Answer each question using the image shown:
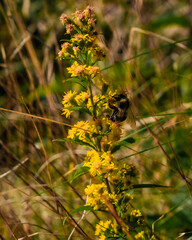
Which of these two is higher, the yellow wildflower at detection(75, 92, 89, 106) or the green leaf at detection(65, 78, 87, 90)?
the green leaf at detection(65, 78, 87, 90)

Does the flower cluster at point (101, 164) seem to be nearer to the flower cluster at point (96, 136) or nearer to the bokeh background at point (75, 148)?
the flower cluster at point (96, 136)

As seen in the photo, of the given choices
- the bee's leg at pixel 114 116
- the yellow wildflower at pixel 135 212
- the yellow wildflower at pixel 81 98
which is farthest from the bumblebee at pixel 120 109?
the yellow wildflower at pixel 135 212

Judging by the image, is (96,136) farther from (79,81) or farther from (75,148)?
(75,148)

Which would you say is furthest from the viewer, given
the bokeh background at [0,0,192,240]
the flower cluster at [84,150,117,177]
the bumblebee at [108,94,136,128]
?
the bokeh background at [0,0,192,240]

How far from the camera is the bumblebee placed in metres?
1.34

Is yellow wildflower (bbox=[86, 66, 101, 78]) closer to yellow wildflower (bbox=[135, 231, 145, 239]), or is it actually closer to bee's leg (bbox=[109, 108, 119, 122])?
bee's leg (bbox=[109, 108, 119, 122])

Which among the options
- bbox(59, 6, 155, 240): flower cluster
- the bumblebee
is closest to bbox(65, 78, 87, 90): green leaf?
bbox(59, 6, 155, 240): flower cluster

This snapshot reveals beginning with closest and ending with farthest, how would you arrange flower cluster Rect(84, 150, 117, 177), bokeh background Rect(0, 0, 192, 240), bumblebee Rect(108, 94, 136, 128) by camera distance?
flower cluster Rect(84, 150, 117, 177) < bumblebee Rect(108, 94, 136, 128) < bokeh background Rect(0, 0, 192, 240)

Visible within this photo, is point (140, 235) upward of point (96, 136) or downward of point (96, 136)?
downward

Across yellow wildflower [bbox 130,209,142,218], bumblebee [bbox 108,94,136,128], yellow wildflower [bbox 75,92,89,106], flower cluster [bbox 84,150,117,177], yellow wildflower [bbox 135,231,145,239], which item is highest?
yellow wildflower [bbox 75,92,89,106]

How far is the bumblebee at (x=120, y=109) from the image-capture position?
134 centimetres

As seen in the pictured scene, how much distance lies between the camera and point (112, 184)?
1.25m

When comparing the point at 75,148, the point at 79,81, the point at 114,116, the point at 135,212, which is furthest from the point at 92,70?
the point at 75,148

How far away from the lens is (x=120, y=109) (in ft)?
4.59
